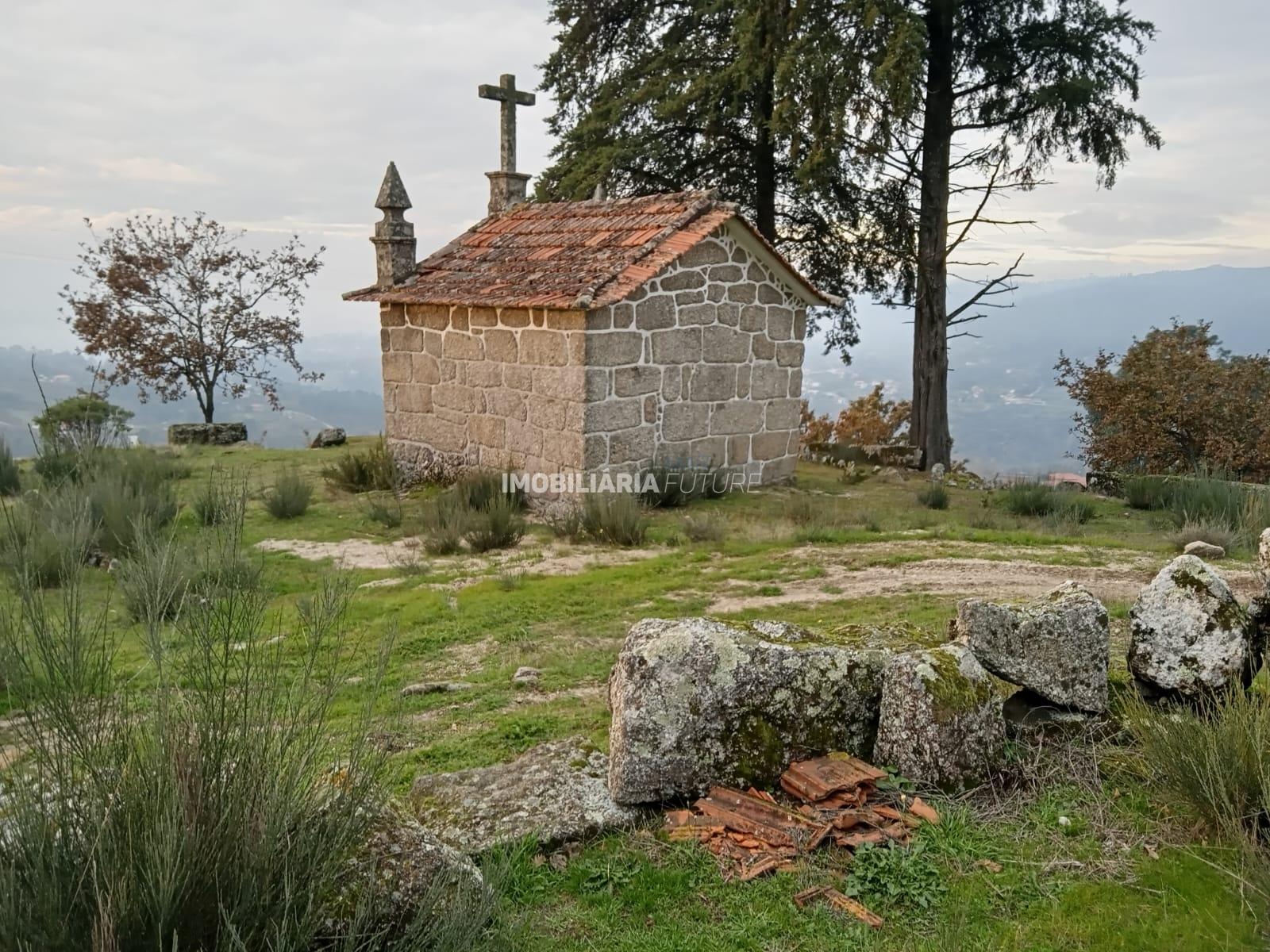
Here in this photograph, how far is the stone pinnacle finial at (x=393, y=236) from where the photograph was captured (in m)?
14.7

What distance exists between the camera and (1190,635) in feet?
13.4

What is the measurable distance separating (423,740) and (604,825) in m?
1.31

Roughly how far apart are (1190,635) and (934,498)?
9802 millimetres

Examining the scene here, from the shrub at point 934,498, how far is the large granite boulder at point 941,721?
9965mm

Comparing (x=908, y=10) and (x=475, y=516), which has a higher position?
(x=908, y=10)

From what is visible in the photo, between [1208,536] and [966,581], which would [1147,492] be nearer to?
[1208,536]

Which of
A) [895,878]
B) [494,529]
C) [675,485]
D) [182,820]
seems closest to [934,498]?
[675,485]

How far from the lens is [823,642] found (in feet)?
14.1

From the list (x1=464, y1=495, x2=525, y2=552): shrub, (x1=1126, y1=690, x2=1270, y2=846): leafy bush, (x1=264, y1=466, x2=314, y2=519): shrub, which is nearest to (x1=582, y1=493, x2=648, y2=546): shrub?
(x1=464, y1=495, x2=525, y2=552): shrub

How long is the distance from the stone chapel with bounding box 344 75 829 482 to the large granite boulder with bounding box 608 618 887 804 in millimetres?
7798

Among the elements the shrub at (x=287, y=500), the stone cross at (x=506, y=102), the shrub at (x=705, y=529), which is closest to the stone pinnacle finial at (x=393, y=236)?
the stone cross at (x=506, y=102)

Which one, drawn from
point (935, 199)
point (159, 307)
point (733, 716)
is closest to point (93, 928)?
point (733, 716)

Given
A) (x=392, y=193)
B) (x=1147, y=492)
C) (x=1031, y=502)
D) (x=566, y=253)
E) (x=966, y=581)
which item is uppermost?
(x=392, y=193)

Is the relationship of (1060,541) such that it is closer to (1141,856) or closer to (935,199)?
(1141,856)
